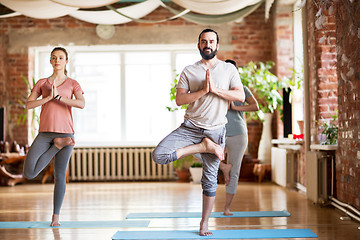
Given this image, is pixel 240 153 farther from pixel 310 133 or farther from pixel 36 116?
pixel 36 116

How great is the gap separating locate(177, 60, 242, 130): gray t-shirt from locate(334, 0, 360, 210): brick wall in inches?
39.6

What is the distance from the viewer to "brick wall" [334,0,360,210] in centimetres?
410

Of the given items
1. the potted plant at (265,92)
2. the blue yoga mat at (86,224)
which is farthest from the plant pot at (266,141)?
the blue yoga mat at (86,224)

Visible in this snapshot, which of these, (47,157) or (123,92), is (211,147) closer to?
(47,157)

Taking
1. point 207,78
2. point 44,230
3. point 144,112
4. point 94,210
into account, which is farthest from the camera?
point 144,112

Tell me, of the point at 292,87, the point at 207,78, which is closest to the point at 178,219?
the point at 207,78

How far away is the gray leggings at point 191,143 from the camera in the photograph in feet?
11.3

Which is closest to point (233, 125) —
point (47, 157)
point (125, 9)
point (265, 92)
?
point (47, 157)

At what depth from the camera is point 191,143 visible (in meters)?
3.54

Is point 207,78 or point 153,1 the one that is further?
point 153,1

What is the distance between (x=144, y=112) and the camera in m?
9.39

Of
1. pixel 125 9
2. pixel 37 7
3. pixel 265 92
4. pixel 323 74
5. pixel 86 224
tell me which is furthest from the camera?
pixel 265 92

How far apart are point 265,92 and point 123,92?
2.68 meters

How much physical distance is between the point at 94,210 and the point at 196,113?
2.23 metres
